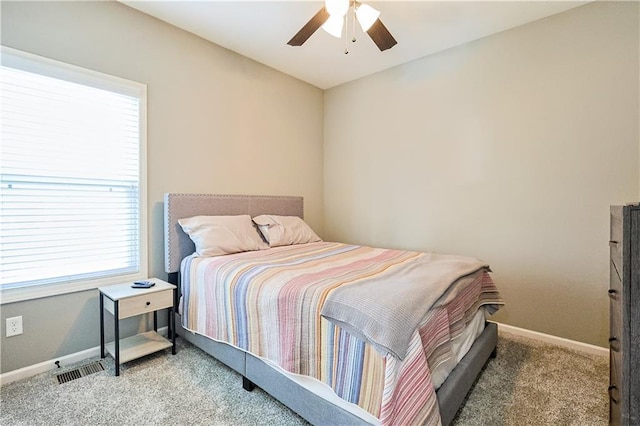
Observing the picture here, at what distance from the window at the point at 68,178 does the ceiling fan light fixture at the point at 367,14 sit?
188 cm

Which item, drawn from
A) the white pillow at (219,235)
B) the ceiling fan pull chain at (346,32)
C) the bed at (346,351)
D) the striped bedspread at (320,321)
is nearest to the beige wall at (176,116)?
the white pillow at (219,235)

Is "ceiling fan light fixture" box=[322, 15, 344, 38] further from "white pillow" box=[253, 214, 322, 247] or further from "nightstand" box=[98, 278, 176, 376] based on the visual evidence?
"nightstand" box=[98, 278, 176, 376]

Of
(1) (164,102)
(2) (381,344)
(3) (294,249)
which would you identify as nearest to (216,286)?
(3) (294,249)

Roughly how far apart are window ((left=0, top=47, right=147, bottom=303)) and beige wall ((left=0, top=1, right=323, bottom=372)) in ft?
0.35

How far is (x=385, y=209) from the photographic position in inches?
A: 149

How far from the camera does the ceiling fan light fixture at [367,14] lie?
2107mm

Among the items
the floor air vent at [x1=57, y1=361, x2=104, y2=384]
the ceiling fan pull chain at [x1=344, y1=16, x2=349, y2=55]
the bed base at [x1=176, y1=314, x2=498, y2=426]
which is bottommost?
the floor air vent at [x1=57, y1=361, x2=104, y2=384]

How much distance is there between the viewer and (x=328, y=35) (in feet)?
9.84

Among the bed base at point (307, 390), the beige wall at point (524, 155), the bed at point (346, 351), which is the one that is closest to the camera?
the bed at point (346, 351)

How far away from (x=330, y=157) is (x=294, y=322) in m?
3.05

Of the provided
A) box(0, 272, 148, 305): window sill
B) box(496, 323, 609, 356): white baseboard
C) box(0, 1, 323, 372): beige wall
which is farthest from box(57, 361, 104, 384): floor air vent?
box(496, 323, 609, 356): white baseboard

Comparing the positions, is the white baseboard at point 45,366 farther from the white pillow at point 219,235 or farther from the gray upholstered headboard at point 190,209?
the white pillow at point 219,235

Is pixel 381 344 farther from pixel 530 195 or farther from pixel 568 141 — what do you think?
pixel 568 141

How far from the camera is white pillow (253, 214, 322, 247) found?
3189mm
